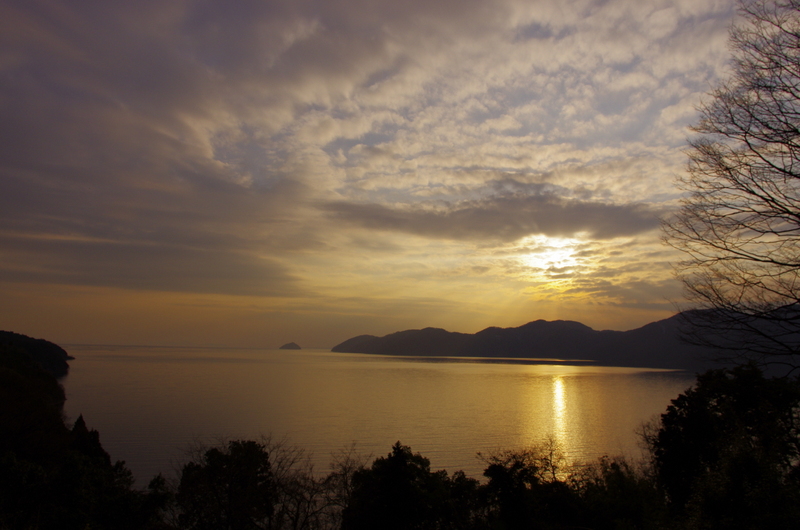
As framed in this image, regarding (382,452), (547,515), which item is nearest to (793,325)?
(547,515)

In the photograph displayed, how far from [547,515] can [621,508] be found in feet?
12.4

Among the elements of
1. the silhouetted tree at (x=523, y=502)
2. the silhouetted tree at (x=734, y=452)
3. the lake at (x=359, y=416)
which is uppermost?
the silhouetted tree at (x=734, y=452)

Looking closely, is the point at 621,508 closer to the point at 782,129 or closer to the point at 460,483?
the point at 460,483

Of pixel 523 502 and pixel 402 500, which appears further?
pixel 523 502

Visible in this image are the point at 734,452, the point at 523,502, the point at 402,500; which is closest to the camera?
the point at 734,452

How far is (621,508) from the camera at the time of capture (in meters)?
21.9

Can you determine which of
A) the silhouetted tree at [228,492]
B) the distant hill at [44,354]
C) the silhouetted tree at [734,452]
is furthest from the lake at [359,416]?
the distant hill at [44,354]

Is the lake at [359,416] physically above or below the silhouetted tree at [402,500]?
below

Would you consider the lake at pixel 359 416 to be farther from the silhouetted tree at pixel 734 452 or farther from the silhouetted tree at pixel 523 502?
the silhouetted tree at pixel 734 452

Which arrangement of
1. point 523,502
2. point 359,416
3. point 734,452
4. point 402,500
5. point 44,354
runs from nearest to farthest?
1. point 734,452
2. point 402,500
3. point 523,502
4. point 359,416
5. point 44,354

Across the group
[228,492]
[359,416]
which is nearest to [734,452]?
[228,492]

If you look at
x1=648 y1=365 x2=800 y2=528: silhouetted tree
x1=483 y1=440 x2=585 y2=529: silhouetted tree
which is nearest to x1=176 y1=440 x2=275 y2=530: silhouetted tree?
x1=483 y1=440 x2=585 y2=529: silhouetted tree

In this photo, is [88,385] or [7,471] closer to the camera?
[7,471]

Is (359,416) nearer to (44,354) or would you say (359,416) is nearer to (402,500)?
(402,500)
